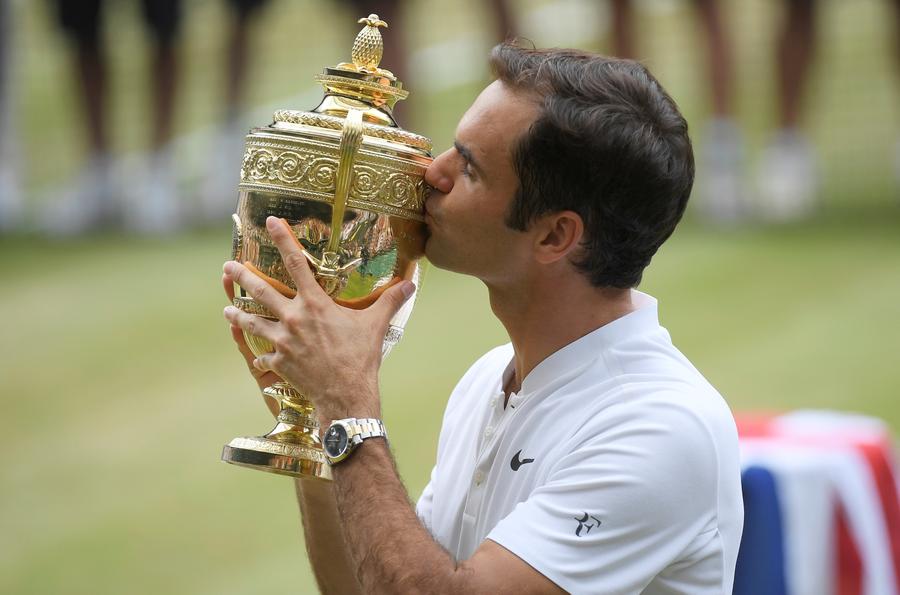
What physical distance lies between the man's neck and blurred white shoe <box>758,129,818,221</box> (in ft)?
25.8

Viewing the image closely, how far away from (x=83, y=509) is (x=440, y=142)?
14.2ft

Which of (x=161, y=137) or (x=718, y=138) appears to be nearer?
(x=718, y=138)

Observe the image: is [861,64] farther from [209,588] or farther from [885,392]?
[209,588]

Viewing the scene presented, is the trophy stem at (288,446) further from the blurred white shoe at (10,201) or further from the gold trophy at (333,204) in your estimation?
the blurred white shoe at (10,201)

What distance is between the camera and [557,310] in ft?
7.18

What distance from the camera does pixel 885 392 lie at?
7723 mm

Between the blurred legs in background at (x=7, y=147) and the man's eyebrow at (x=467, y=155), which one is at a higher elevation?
the man's eyebrow at (x=467, y=155)

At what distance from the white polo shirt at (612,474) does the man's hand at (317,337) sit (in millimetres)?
276

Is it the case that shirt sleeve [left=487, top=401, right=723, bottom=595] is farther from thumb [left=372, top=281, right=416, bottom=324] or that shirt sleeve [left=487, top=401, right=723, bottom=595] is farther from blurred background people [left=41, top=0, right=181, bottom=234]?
blurred background people [left=41, top=0, right=181, bottom=234]

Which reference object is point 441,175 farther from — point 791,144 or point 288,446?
point 791,144

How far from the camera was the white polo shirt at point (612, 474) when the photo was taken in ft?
6.23

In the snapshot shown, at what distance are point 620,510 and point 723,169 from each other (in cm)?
827

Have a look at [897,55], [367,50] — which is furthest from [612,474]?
[897,55]

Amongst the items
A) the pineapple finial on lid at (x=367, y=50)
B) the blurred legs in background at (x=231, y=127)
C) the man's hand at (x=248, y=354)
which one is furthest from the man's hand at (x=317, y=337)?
the blurred legs in background at (x=231, y=127)
